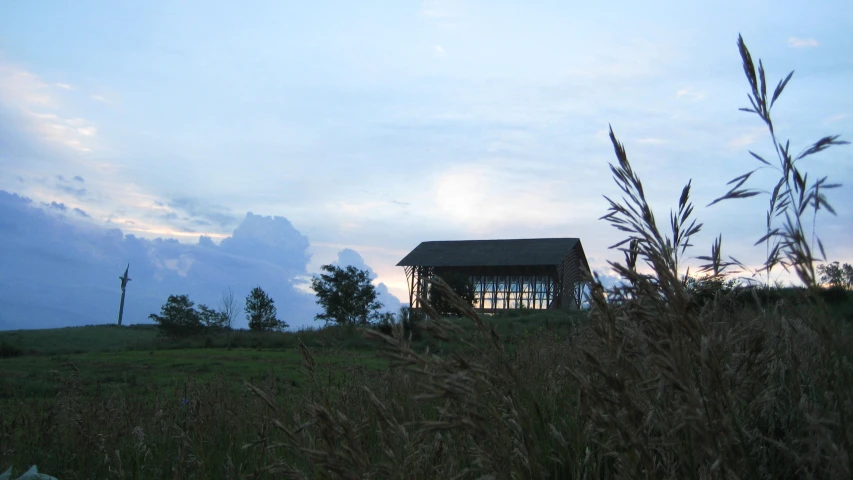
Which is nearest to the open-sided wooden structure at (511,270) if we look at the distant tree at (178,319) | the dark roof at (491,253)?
the dark roof at (491,253)

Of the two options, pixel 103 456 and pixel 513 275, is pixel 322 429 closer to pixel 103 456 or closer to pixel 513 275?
pixel 103 456

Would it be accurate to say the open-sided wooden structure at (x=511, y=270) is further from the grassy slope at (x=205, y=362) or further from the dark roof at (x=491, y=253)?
the grassy slope at (x=205, y=362)

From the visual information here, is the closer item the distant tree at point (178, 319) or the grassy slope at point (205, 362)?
the grassy slope at point (205, 362)

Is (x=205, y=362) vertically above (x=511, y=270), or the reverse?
(x=511, y=270)

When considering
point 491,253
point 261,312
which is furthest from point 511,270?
point 261,312

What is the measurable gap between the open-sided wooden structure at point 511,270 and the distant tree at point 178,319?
48.2ft

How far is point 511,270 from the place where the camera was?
44.7 m

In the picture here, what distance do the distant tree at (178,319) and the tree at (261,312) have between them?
572cm

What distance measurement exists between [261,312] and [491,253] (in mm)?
18345

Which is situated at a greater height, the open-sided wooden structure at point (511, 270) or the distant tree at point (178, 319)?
the open-sided wooden structure at point (511, 270)

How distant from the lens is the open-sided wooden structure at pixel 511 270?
4341 centimetres

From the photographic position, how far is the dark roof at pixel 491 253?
143 feet

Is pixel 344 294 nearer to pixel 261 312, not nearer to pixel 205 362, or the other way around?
pixel 261 312

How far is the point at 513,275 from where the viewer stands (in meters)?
44.8
